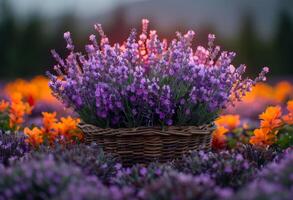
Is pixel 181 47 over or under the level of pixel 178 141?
over

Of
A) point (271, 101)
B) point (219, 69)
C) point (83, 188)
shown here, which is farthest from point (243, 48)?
point (83, 188)

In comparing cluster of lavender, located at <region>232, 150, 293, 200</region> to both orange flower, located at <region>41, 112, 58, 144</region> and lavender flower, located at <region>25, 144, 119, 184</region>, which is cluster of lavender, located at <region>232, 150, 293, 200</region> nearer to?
lavender flower, located at <region>25, 144, 119, 184</region>

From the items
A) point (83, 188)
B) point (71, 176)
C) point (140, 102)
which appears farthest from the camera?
point (140, 102)

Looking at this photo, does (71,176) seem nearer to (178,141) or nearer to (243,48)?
(178,141)

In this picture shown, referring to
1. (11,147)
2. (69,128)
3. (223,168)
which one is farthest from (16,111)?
(223,168)

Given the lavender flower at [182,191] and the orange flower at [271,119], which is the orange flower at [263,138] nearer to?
the orange flower at [271,119]

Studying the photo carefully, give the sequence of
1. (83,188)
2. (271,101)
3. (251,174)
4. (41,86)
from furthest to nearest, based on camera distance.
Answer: (41,86)
(271,101)
(251,174)
(83,188)
